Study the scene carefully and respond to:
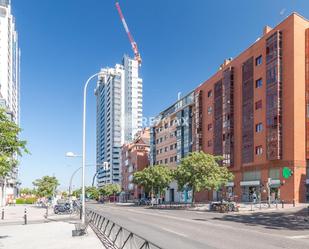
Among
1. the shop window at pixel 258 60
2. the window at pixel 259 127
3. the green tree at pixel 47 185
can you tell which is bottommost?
the green tree at pixel 47 185

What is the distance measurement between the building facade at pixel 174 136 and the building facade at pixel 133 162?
36.4ft

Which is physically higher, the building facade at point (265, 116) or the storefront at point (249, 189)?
the building facade at point (265, 116)

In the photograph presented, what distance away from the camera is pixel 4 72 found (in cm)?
13162

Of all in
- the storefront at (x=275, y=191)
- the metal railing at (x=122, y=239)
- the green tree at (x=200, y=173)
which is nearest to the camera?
the metal railing at (x=122, y=239)

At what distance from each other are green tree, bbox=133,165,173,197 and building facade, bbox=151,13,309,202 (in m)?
10.4

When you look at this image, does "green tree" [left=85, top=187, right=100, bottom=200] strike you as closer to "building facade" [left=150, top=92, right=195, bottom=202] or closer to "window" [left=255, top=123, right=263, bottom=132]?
"building facade" [left=150, top=92, right=195, bottom=202]

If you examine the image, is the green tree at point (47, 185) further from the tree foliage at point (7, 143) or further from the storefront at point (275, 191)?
the tree foliage at point (7, 143)

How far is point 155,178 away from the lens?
70.9 meters

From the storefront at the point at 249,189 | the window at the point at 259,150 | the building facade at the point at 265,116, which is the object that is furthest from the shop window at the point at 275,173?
the window at the point at 259,150

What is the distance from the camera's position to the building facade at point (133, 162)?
121000 millimetres

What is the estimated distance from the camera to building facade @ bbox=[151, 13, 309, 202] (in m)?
52.1

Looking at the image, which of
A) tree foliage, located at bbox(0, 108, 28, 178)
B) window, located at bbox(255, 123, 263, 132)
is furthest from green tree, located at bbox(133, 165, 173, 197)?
tree foliage, located at bbox(0, 108, 28, 178)

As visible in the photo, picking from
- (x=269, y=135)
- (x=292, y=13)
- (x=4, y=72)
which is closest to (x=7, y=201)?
(x=4, y=72)

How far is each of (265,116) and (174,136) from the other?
40.2 metres
